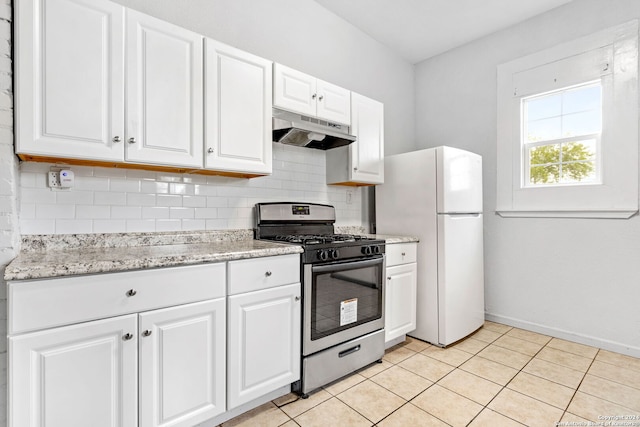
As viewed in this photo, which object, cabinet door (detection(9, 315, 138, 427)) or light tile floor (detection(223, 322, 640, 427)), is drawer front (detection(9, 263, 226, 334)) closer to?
cabinet door (detection(9, 315, 138, 427))

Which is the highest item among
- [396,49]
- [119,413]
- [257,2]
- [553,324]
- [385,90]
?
[396,49]

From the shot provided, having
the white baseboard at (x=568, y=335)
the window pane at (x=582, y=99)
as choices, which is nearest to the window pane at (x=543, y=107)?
the window pane at (x=582, y=99)

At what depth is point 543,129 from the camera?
304cm

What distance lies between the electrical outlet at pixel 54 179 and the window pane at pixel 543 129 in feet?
12.3

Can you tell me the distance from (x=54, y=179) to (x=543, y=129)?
3837mm

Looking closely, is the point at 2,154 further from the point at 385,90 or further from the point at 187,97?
the point at 385,90

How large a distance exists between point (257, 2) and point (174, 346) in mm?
2501

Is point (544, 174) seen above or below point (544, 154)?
below

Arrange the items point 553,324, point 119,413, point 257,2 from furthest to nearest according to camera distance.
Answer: point 553,324 → point 257,2 → point 119,413

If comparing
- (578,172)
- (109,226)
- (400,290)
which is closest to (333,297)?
(400,290)

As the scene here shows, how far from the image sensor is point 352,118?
108 inches

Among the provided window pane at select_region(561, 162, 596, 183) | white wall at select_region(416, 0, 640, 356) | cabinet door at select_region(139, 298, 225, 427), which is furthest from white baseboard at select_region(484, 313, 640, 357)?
cabinet door at select_region(139, 298, 225, 427)

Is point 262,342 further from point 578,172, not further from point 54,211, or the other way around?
point 578,172

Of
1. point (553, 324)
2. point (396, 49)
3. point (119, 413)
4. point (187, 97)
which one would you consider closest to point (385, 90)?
point (396, 49)
